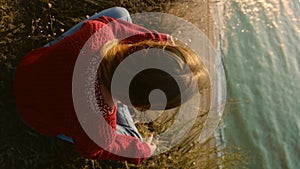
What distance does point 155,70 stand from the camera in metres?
1.45

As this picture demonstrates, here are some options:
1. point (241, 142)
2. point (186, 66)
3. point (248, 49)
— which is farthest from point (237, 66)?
point (186, 66)

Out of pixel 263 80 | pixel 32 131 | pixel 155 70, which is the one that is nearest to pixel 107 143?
pixel 155 70

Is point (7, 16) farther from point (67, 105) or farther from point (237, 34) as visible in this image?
point (237, 34)

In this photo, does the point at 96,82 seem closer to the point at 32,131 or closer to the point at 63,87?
the point at 63,87

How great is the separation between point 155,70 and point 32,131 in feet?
3.12

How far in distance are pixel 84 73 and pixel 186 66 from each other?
33 cm

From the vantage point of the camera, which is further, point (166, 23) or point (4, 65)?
point (166, 23)

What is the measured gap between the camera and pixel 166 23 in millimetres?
3416

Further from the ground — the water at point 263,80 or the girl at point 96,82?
the water at point 263,80

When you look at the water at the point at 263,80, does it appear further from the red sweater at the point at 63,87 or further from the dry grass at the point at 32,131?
the red sweater at the point at 63,87

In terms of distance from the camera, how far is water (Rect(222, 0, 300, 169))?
3863mm

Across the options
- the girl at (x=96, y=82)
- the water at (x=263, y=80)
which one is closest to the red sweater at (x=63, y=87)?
the girl at (x=96, y=82)

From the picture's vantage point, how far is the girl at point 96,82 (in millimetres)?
1485

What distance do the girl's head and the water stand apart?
2.22m
